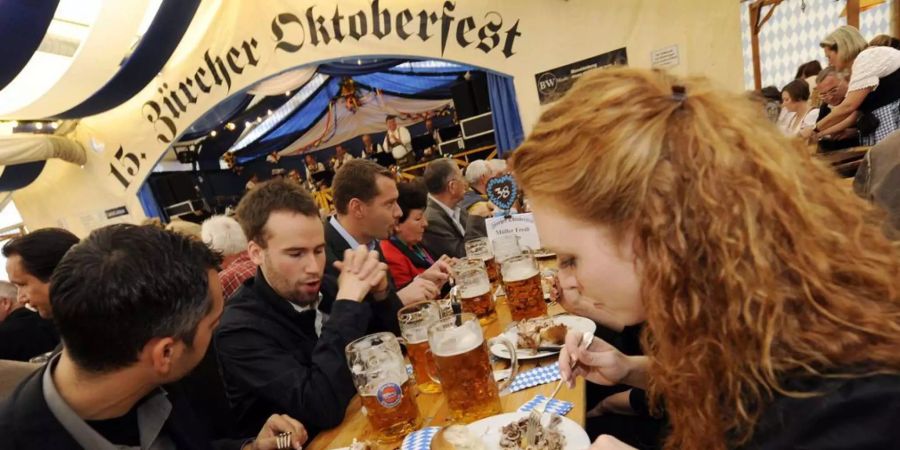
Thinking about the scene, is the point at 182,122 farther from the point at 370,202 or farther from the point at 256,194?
the point at 256,194

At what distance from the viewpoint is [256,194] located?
5.64 feet

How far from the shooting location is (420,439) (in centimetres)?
100

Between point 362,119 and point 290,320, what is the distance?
35.6ft

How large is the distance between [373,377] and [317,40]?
14.3 feet

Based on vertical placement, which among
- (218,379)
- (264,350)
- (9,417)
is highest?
(9,417)

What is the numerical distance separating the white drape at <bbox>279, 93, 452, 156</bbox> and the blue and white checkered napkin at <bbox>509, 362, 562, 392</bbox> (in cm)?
1052

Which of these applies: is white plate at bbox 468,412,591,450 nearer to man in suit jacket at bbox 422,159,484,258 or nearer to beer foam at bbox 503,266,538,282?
Result: beer foam at bbox 503,266,538,282

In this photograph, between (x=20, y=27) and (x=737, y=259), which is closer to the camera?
(x=737, y=259)

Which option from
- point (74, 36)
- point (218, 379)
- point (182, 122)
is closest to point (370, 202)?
point (218, 379)

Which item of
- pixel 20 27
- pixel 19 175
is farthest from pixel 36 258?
pixel 19 175

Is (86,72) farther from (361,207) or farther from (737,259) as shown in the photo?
(737,259)

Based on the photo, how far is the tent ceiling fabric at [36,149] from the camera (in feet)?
17.4

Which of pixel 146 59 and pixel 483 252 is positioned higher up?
pixel 146 59

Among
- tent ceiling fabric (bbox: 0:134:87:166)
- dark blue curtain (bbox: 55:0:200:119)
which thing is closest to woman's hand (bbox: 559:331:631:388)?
dark blue curtain (bbox: 55:0:200:119)
